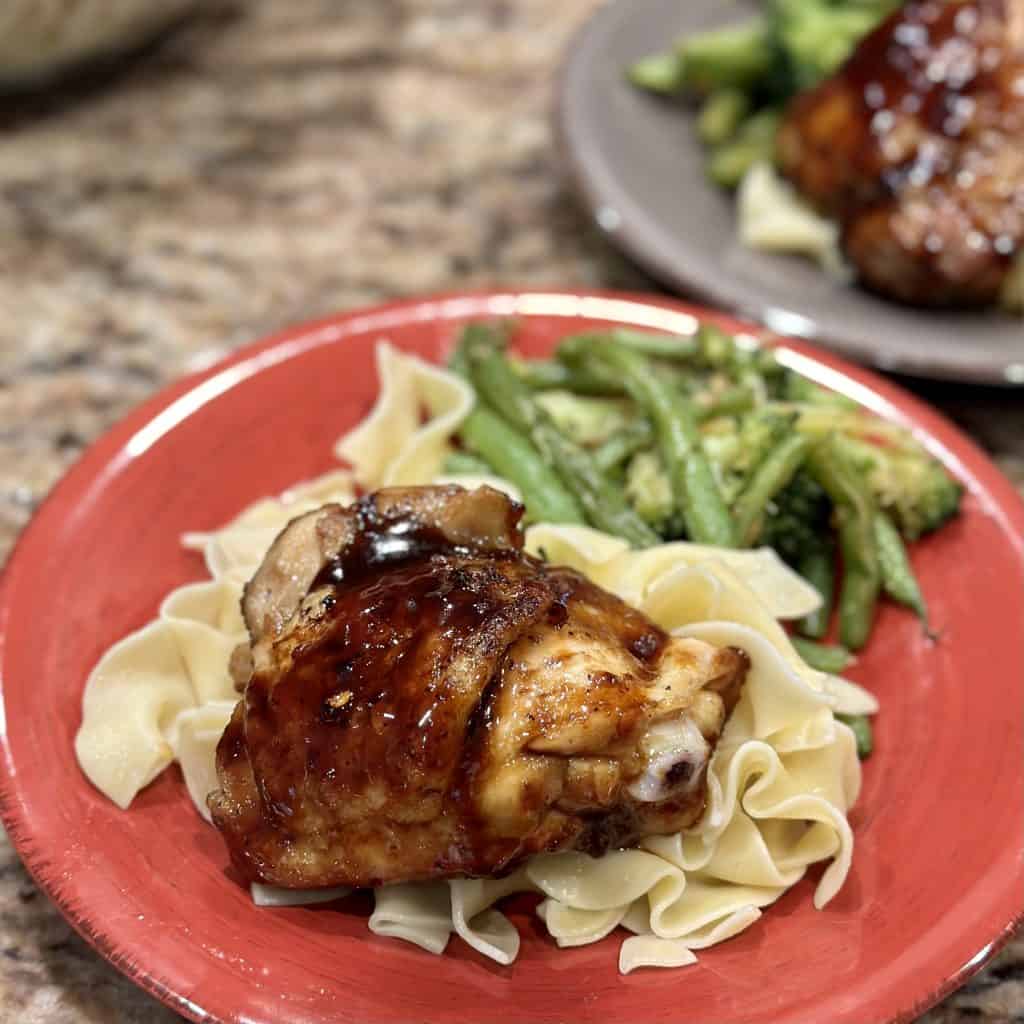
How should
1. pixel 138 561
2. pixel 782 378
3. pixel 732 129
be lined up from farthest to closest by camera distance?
pixel 732 129
pixel 782 378
pixel 138 561

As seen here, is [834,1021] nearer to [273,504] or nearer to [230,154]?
[273,504]

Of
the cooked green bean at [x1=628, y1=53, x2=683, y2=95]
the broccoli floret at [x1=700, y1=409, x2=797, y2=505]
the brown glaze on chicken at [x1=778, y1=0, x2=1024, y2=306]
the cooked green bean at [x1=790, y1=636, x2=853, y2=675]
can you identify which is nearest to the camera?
the cooked green bean at [x1=790, y1=636, x2=853, y2=675]

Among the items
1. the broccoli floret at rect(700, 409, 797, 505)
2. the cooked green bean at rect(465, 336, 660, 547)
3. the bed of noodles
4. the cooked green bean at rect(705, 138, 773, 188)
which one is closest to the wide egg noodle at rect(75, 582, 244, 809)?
the bed of noodles

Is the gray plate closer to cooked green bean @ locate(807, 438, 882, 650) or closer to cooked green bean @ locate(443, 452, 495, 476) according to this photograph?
cooked green bean @ locate(807, 438, 882, 650)

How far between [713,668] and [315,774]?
87cm

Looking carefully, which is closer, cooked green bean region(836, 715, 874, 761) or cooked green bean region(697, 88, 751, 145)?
cooked green bean region(836, 715, 874, 761)

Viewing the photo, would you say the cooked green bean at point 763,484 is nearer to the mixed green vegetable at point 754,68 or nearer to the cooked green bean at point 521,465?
the cooked green bean at point 521,465

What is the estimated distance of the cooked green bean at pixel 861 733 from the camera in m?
3.00

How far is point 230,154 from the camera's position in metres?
5.82

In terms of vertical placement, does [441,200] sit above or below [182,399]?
below

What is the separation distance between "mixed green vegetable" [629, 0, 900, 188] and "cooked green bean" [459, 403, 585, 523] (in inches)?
86.1

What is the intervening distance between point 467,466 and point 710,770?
1277 mm

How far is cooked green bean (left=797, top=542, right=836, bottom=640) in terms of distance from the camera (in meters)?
3.33

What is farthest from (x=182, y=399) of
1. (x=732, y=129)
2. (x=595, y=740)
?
(x=732, y=129)
